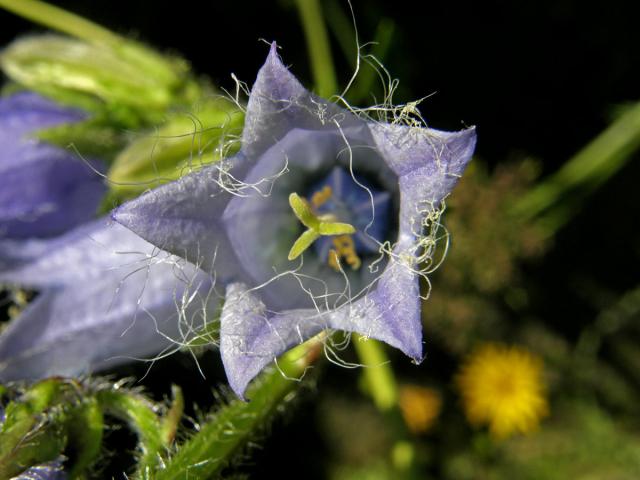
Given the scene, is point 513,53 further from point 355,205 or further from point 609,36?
point 355,205

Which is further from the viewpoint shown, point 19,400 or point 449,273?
point 449,273

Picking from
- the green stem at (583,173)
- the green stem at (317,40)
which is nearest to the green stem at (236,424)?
the green stem at (317,40)

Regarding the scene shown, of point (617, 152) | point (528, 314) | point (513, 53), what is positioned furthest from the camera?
point (528, 314)

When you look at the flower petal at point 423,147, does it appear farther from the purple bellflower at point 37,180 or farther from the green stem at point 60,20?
the green stem at point 60,20

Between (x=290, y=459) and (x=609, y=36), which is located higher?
(x=609, y=36)

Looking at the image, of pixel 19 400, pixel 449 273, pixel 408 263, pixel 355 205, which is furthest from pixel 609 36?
pixel 19 400

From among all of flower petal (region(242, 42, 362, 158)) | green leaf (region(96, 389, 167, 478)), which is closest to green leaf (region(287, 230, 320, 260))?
flower petal (region(242, 42, 362, 158))

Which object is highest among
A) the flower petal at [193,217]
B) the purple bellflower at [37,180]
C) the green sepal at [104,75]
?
the flower petal at [193,217]
